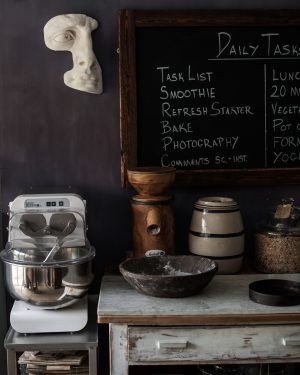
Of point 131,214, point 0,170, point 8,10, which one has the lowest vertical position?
point 131,214

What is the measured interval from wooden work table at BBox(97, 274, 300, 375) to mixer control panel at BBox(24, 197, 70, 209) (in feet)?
1.59

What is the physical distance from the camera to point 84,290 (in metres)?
2.70

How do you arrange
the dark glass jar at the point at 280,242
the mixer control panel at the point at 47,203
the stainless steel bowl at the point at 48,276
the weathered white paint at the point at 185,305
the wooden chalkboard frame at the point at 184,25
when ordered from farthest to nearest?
the wooden chalkboard frame at the point at 184,25 → the dark glass jar at the point at 280,242 → the mixer control panel at the point at 47,203 → the stainless steel bowl at the point at 48,276 → the weathered white paint at the point at 185,305

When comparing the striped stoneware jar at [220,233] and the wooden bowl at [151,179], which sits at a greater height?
the wooden bowl at [151,179]

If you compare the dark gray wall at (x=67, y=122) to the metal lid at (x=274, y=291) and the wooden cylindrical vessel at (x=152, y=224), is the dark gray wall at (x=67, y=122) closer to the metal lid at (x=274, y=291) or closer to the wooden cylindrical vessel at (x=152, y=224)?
the wooden cylindrical vessel at (x=152, y=224)

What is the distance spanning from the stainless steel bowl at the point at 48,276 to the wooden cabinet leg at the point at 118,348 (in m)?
0.26

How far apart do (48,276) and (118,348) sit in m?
0.39

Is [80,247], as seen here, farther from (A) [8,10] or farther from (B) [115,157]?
(A) [8,10]

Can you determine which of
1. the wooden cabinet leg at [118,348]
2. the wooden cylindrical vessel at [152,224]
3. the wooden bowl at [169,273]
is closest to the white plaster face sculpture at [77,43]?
the wooden cylindrical vessel at [152,224]

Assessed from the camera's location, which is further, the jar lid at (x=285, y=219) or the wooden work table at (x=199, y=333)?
the jar lid at (x=285, y=219)

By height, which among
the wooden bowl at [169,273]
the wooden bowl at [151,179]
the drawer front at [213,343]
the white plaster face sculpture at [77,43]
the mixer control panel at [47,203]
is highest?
the white plaster face sculpture at [77,43]

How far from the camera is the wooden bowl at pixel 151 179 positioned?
282 centimetres

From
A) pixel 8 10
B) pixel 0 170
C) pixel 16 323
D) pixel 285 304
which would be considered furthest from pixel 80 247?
pixel 8 10

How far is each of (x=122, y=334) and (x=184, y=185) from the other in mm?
855
